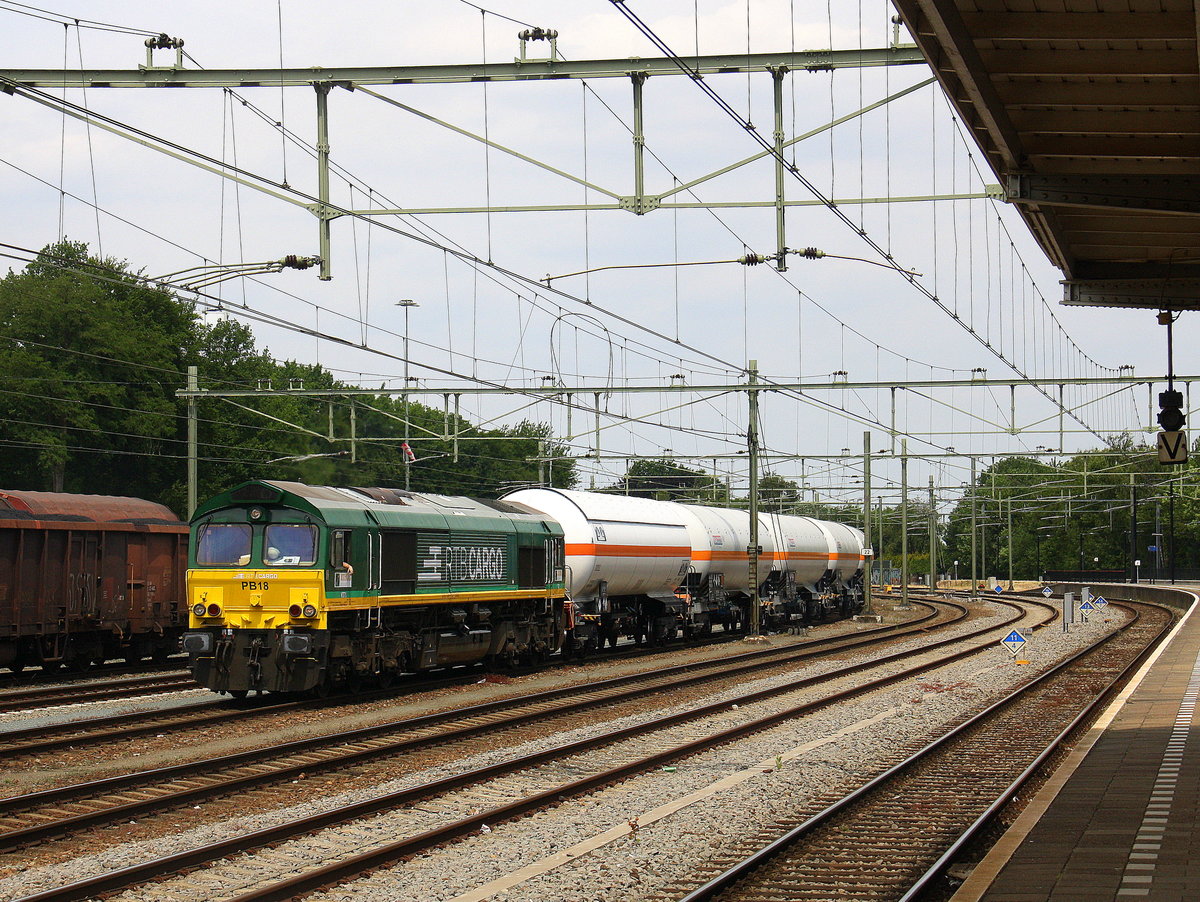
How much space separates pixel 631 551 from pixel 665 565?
232 centimetres

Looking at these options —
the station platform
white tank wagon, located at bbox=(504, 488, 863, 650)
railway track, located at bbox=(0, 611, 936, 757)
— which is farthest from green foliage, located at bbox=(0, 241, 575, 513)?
the station platform

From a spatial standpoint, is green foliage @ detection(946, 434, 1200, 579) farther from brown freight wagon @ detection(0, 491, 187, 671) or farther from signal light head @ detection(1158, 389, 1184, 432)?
signal light head @ detection(1158, 389, 1184, 432)

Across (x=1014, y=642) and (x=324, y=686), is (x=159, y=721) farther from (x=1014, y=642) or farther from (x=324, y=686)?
(x=1014, y=642)

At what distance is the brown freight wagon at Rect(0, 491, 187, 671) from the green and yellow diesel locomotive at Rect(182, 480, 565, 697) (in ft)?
14.9


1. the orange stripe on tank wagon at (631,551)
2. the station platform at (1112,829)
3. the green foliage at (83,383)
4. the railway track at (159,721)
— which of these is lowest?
the railway track at (159,721)

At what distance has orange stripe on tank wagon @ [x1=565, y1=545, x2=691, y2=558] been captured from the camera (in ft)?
98.4

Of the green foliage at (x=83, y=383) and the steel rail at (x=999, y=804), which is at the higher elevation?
the green foliage at (x=83, y=383)

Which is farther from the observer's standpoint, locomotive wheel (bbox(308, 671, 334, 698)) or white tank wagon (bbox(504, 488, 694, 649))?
white tank wagon (bbox(504, 488, 694, 649))

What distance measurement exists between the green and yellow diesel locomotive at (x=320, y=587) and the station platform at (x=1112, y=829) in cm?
1057

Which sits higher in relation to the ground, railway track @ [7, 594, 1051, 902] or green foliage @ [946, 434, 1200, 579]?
green foliage @ [946, 434, 1200, 579]

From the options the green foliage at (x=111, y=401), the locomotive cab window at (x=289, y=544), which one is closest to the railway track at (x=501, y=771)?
the locomotive cab window at (x=289, y=544)

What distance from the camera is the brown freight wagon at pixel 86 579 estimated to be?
2395 cm

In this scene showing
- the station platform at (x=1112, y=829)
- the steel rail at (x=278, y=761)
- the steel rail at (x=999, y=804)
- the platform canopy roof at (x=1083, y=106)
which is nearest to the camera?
the station platform at (x=1112, y=829)

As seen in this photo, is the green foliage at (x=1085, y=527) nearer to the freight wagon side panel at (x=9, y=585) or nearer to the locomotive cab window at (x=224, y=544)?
the freight wagon side panel at (x=9, y=585)
